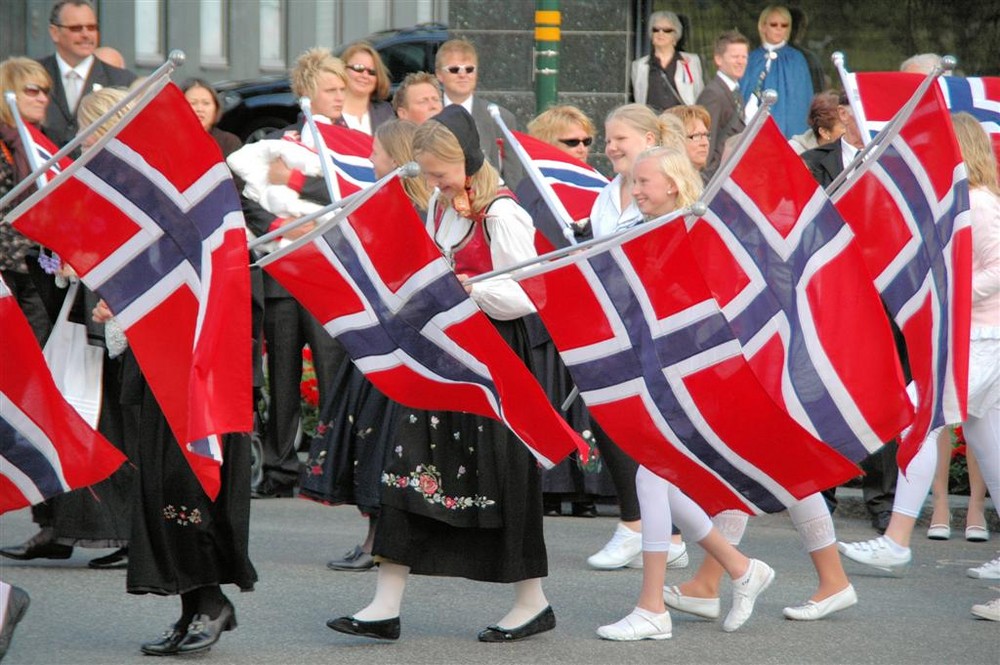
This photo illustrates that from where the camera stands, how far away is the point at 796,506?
672 cm

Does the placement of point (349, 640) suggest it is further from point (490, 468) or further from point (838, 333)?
point (838, 333)

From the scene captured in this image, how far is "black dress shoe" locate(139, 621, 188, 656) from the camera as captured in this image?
6141mm

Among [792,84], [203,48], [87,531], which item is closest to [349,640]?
[87,531]

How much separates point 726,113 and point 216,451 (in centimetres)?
Result: 691

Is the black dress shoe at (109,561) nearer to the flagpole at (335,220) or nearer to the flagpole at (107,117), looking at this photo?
the flagpole at (335,220)

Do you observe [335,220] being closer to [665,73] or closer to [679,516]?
[679,516]

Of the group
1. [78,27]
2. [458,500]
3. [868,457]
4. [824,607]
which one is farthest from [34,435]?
[78,27]

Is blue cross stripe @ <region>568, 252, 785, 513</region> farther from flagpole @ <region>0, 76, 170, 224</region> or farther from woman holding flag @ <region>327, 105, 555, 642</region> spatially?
flagpole @ <region>0, 76, 170, 224</region>

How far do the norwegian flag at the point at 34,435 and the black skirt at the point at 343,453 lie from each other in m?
1.44

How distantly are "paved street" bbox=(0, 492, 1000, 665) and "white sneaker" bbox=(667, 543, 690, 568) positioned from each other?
0.11 metres

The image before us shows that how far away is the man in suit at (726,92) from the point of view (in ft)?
38.4

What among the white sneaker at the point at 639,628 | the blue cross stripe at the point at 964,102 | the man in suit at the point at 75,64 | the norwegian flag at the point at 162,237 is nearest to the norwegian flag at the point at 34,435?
the norwegian flag at the point at 162,237

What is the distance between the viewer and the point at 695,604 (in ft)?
22.9

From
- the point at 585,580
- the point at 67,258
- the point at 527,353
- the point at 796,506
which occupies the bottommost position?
the point at 585,580
